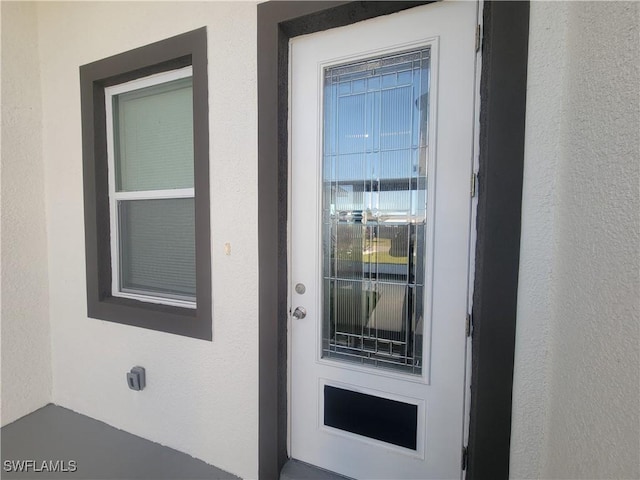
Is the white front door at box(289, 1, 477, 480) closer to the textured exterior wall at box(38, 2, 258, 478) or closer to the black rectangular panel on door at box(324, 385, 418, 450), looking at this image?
the black rectangular panel on door at box(324, 385, 418, 450)

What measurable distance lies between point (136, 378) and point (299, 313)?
3.83ft

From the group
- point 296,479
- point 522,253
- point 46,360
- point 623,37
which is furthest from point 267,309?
point 46,360

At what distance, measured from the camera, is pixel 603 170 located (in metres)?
0.77

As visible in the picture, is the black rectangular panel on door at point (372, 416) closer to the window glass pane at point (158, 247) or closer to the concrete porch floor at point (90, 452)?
the concrete porch floor at point (90, 452)

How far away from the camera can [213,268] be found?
1.51 metres

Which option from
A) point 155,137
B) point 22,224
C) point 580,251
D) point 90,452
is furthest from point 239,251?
point 22,224

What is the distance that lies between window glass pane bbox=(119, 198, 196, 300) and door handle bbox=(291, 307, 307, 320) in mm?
725

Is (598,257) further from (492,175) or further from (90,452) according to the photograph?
(90,452)

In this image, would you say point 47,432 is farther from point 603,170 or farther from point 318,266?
point 603,170

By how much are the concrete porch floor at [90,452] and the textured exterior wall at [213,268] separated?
5 centimetres

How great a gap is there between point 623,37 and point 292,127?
3.83 feet

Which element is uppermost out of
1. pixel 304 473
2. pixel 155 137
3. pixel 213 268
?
pixel 155 137

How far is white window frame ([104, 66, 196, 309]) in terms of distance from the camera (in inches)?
65.9

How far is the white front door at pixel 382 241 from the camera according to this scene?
3.81 feet
